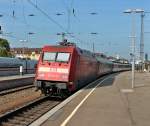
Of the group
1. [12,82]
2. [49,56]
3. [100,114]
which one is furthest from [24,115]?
[12,82]

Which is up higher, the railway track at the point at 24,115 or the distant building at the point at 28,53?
the distant building at the point at 28,53

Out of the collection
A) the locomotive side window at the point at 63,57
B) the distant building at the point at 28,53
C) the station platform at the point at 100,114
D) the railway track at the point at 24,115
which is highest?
the distant building at the point at 28,53

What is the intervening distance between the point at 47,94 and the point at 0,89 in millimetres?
6996

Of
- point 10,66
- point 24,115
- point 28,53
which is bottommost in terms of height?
point 24,115

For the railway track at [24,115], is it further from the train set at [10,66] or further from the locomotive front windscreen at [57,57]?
the train set at [10,66]

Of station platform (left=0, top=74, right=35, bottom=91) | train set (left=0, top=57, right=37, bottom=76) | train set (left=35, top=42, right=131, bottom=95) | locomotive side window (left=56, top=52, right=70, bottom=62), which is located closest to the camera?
train set (left=35, top=42, right=131, bottom=95)

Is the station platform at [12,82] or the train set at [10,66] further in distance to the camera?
the train set at [10,66]

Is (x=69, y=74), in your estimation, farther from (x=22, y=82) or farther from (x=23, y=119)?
(x=22, y=82)

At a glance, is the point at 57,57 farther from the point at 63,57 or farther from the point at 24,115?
the point at 24,115

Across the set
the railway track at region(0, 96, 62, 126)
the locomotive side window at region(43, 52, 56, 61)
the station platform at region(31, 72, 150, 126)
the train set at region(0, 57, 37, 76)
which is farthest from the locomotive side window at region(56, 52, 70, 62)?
the train set at region(0, 57, 37, 76)

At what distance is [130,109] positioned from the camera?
15531 mm

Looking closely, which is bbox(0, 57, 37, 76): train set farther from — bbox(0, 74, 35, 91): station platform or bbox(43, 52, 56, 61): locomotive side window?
bbox(43, 52, 56, 61): locomotive side window

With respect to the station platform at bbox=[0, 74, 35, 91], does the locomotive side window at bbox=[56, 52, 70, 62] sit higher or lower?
higher

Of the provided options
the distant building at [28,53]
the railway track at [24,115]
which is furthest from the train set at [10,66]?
the distant building at [28,53]
